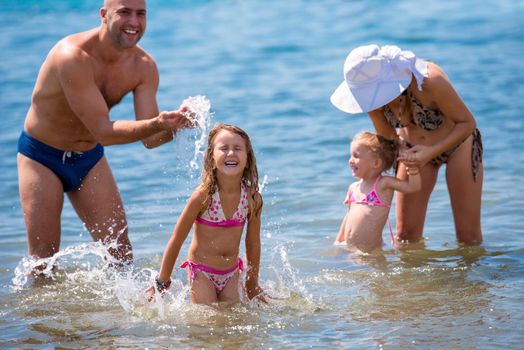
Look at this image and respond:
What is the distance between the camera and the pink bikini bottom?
5.81 meters

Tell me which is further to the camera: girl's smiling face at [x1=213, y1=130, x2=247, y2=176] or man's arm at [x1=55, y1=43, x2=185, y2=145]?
man's arm at [x1=55, y1=43, x2=185, y2=145]

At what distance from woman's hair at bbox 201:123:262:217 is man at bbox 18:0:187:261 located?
1.24 feet

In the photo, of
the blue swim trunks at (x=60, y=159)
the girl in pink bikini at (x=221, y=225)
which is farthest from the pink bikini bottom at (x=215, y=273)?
the blue swim trunks at (x=60, y=159)

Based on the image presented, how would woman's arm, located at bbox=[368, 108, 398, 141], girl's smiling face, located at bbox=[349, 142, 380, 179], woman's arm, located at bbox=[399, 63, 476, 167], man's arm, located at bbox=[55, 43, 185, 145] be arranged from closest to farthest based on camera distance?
1. man's arm, located at bbox=[55, 43, 185, 145]
2. woman's arm, located at bbox=[399, 63, 476, 167]
3. woman's arm, located at bbox=[368, 108, 398, 141]
4. girl's smiling face, located at bbox=[349, 142, 380, 179]

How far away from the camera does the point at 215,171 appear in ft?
18.8

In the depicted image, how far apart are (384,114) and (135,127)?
1864 mm

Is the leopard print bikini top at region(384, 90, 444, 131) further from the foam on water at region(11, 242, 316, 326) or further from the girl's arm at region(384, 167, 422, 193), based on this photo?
the foam on water at region(11, 242, 316, 326)

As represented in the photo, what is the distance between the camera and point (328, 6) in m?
24.9

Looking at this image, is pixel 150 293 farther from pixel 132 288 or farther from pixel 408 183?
pixel 408 183

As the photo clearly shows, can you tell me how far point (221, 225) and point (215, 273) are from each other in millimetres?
298

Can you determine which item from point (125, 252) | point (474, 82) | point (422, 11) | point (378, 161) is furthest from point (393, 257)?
point (422, 11)

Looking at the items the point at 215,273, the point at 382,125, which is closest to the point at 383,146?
the point at 382,125

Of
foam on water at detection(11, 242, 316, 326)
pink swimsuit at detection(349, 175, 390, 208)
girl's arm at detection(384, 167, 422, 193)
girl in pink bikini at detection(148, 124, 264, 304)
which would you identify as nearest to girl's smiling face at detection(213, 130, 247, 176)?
girl in pink bikini at detection(148, 124, 264, 304)

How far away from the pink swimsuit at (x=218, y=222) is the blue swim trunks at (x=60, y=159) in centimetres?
103
